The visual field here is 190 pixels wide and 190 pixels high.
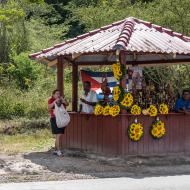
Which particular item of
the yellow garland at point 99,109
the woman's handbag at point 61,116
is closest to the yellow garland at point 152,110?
the yellow garland at point 99,109

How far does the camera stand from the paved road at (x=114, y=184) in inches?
421

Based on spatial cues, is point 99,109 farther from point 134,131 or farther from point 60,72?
point 60,72

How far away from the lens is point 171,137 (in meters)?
14.8

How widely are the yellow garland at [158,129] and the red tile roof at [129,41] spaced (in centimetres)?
186

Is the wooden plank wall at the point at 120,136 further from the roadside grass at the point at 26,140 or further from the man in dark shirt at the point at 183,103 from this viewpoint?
the roadside grass at the point at 26,140

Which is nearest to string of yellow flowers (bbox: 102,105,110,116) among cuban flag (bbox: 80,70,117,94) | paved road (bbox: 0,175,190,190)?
paved road (bbox: 0,175,190,190)

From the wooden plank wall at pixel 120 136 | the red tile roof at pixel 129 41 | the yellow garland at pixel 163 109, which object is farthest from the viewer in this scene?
the yellow garland at pixel 163 109

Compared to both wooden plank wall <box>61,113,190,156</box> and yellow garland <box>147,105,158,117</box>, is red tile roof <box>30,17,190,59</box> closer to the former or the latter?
yellow garland <box>147,105,158,117</box>

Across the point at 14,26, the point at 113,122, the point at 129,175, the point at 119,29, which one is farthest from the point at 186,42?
the point at 14,26

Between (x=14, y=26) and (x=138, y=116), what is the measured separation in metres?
18.1

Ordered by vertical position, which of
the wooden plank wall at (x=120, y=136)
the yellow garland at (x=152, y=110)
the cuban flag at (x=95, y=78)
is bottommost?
the wooden plank wall at (x=120, y=136)

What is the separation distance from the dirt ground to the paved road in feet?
1.55

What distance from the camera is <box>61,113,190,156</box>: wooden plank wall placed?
14.1m

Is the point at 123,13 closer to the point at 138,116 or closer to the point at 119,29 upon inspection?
the point at 119,29
